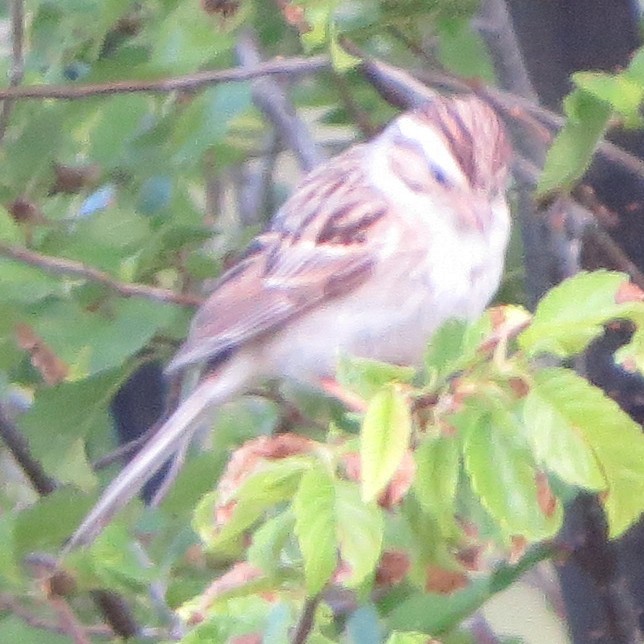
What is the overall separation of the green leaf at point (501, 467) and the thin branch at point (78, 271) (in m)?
0.48

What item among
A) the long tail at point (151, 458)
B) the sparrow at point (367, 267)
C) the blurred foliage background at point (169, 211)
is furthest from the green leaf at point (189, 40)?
the long tail at point (151, 458)

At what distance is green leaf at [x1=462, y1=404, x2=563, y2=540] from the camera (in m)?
0.67

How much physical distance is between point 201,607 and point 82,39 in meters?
0.69

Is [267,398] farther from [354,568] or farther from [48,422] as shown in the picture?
[354,568]

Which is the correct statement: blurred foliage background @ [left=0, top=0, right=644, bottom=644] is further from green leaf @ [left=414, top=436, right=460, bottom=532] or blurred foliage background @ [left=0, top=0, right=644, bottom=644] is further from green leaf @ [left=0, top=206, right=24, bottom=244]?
green leaf @ [left=414, top=436, right=460, bottom=532]

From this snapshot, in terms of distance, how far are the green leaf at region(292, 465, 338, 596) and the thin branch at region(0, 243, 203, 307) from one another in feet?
1.52

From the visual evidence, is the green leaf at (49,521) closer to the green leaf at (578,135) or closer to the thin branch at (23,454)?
the thin branch at (23,454)

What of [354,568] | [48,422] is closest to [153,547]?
[48,422]

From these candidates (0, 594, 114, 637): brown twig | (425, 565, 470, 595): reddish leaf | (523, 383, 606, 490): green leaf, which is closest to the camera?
(523, 383, 606, 490): green leaf

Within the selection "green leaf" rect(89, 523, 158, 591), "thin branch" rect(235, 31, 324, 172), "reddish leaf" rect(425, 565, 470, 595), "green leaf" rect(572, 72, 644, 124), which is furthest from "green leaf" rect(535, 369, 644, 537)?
"thin branch" rect(235, 31, 324, 172)

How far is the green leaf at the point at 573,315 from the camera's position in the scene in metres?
0.66

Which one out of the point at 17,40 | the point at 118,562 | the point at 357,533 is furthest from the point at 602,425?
the point at 17,40

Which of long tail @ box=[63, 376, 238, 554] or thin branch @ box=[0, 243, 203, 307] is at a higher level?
thin branch @ box=[0, 243, 203, 307]

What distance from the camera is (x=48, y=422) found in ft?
3.89
